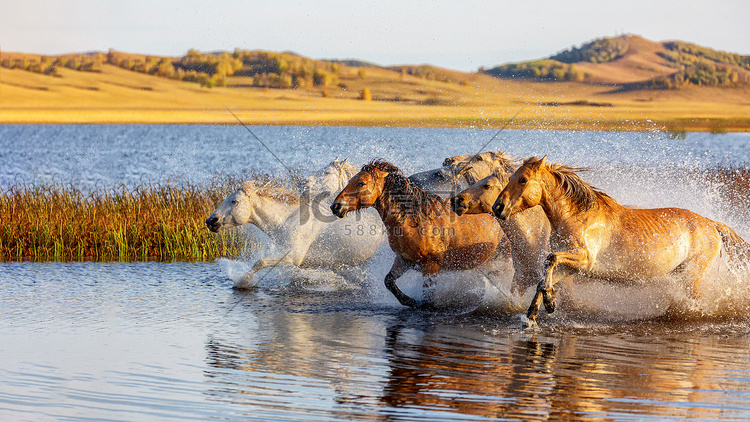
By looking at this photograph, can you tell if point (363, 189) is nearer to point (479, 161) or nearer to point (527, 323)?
point (479, 161)

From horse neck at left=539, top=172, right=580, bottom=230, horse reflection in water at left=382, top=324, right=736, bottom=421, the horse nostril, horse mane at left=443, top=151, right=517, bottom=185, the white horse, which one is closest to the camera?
horse reflection in water at left=382, top=324, right=736, bottom=421

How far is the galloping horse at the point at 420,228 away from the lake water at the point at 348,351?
28 cm

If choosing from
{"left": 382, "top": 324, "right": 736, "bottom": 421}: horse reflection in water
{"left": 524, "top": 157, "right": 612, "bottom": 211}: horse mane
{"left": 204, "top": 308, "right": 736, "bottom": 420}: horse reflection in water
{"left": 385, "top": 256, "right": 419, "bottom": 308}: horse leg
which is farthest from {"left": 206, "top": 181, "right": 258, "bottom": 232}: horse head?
{"left": 524, "top": 157, "right": 612, "bottom": 211}: horse mane

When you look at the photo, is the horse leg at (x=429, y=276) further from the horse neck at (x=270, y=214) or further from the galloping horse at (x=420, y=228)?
the horse neck at (x=270, y=214)

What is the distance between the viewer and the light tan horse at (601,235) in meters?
7.71

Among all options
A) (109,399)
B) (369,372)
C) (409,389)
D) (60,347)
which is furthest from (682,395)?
(60,347)

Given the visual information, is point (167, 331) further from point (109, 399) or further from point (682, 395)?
point (682, 395)

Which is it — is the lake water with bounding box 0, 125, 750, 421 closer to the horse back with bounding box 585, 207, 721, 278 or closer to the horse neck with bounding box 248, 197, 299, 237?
the horse back with bounding box 585, 207, 721, 278

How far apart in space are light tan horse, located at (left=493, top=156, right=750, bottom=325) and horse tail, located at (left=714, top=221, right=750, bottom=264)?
16 centimetres

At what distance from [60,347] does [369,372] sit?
3.14 metres

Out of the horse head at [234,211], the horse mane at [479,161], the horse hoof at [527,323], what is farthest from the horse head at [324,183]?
the horse hoof at [527,323]

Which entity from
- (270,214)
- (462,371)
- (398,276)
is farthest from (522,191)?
(270,214)

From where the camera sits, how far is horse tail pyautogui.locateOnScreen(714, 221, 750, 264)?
8.70 m

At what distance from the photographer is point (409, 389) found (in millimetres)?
6090
